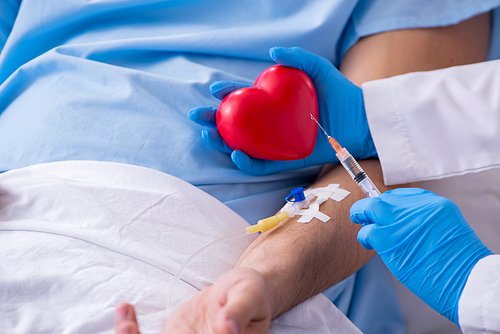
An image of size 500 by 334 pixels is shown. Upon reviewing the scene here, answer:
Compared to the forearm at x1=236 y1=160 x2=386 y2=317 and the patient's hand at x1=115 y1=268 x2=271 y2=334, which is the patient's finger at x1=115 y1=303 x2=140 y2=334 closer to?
the patient's hand at x1=115 y1=268 x2=271 y2=334

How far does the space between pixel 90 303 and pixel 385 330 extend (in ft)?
3.05

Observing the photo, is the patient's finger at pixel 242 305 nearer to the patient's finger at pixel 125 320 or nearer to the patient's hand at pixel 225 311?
the patient's hand at pixel 225 311

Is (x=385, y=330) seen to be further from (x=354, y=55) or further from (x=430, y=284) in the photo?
(x=354, y=55)

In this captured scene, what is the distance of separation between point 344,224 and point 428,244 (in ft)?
0.72

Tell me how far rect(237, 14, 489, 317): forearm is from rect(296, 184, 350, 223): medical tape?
2 cm

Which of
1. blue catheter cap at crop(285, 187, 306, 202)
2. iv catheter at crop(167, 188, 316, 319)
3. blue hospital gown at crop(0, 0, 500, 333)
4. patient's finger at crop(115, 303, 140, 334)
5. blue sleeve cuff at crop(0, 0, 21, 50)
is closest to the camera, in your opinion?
patient's finger at crop(115, 303, 140, 334)

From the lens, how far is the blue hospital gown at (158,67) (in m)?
1.00

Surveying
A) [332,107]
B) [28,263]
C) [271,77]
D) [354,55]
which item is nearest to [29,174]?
[28,263]

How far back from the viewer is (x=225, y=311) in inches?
19.6

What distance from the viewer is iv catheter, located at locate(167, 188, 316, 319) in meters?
0.71

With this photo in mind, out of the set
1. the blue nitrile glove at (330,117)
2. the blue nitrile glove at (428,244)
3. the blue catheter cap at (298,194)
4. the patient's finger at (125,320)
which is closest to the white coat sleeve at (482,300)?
the blue nitrile glove at (428,244)

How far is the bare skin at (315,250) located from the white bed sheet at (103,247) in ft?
0.21

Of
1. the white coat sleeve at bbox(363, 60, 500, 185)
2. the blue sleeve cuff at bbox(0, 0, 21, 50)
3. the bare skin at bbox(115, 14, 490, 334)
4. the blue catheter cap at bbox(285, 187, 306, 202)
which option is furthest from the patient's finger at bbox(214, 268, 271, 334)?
the blue sleeve cuff at bbox(0, 0, 21, 50)

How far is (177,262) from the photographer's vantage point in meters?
0.77
